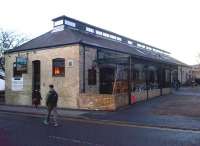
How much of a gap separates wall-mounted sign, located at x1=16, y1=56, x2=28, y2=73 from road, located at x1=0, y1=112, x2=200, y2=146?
1371 centimetres

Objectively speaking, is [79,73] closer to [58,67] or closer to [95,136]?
[58,67]

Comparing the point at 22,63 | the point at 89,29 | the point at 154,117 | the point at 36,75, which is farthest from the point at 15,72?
the point at 154,117

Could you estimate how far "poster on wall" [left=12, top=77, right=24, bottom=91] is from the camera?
26828 millimetres

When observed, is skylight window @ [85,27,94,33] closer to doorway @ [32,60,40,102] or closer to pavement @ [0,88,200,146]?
doorway @ [32,60,40,102]

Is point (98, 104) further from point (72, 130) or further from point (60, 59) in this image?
point (72, 130)

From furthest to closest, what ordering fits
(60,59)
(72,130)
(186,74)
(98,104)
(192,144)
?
(186,74) < (60,59) < (98,104) < (72,130) < (192,144)

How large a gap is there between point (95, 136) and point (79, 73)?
11.8m

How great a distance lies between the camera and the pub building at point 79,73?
21734mm

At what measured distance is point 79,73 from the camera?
22062 millimetres

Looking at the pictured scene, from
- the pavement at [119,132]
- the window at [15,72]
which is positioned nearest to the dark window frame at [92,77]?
the pavement at [119,132]

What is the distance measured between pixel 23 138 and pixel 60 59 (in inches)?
543

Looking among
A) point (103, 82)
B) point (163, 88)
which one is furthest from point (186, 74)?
point (103, 82)

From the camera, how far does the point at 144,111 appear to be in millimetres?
18422

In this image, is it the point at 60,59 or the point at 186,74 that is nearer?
the point at 60,59
